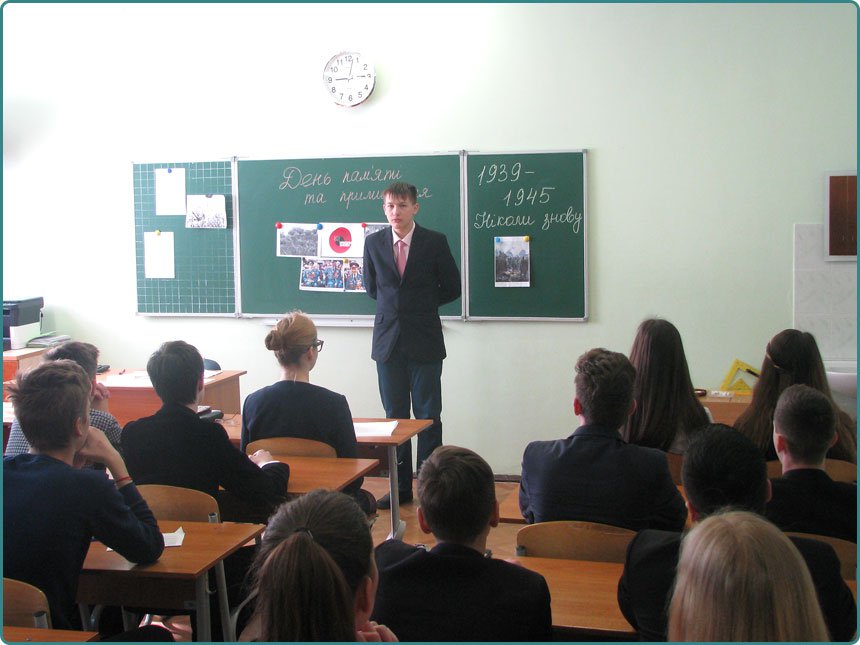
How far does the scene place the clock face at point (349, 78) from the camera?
5.34 metres

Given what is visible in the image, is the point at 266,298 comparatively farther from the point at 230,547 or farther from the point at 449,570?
the point at 449,570

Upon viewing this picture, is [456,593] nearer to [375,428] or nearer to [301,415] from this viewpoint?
[301,415]

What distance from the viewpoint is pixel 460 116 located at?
525cm

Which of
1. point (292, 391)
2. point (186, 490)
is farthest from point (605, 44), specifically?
point (186, 490)

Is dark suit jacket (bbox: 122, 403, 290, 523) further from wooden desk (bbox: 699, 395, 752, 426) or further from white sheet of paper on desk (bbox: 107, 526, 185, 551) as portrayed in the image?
wooden desk (bbox: 699, 395, 752, 426)

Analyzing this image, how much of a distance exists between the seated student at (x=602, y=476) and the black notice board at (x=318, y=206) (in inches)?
117

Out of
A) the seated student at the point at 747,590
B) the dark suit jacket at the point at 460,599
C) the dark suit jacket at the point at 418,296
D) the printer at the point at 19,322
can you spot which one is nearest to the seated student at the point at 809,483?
the dark suit jacket at the point at 460,599

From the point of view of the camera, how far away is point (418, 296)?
4.83m

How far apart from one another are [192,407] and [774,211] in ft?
11.5

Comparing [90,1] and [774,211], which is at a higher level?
[90,1]

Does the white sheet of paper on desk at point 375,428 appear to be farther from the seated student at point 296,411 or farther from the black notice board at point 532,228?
the black notice board at point 532,228

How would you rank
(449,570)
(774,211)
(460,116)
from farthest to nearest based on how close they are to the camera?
(460,116) → (774,211) → (449,570)

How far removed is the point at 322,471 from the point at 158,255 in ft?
10.8

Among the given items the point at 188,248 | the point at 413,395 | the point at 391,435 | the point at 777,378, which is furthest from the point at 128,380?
the point at 777,378
